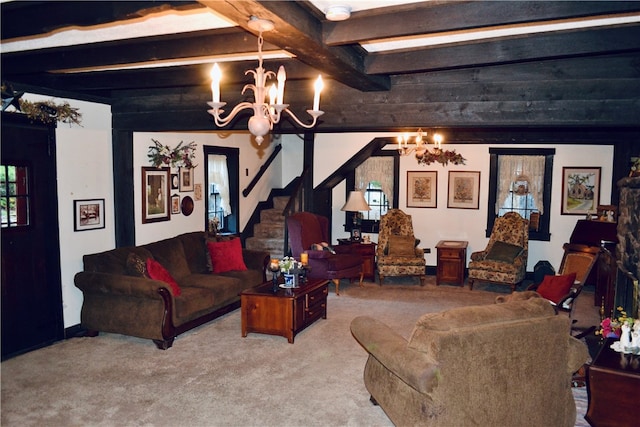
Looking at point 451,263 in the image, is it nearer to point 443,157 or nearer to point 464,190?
point 464,190

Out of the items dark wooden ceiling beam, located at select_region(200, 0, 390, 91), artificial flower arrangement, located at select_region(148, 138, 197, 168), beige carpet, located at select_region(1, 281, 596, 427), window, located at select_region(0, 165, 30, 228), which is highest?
dark wooden ceiling beam, located at select_region(200, 0, 390, 91)

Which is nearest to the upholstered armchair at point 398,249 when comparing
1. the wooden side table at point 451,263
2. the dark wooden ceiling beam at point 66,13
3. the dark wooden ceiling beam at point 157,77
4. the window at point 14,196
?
the wooden side table at point 451,263

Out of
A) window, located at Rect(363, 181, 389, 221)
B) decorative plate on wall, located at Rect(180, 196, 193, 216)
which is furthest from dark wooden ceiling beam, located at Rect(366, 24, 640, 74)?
window, located at Rect(363, 181, 389, 221)

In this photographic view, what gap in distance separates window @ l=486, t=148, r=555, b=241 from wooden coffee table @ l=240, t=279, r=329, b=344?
428cm

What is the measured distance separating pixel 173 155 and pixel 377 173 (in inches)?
149

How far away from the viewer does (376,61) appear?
13.4 feet

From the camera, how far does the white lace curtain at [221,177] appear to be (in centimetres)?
824

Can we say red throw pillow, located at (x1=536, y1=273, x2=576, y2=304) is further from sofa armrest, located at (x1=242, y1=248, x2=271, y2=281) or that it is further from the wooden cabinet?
sofa armrest, located at (x1=242, y1=248, x2=271, y2=281)

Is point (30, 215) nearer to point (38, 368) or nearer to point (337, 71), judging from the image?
point (38, 368)

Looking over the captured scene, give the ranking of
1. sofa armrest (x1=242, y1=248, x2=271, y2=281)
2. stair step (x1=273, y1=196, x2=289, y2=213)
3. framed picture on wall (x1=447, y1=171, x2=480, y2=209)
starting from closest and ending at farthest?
sofa armrest (x1=242, y1=248, x2=271, y2=281), framed picture on wall (x1=447, y1=171, x2=480, y2=209), stair step (x1=273, y1=196, x2=289, y2=213)

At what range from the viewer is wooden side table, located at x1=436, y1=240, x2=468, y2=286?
7.90 m

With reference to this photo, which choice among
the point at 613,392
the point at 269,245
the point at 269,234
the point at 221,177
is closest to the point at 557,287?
the point at 613,392

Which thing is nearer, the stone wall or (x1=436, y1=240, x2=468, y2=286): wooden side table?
the stone wall

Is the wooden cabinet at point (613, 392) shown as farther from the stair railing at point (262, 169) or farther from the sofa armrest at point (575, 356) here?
the stair railing at point (262, 169)
